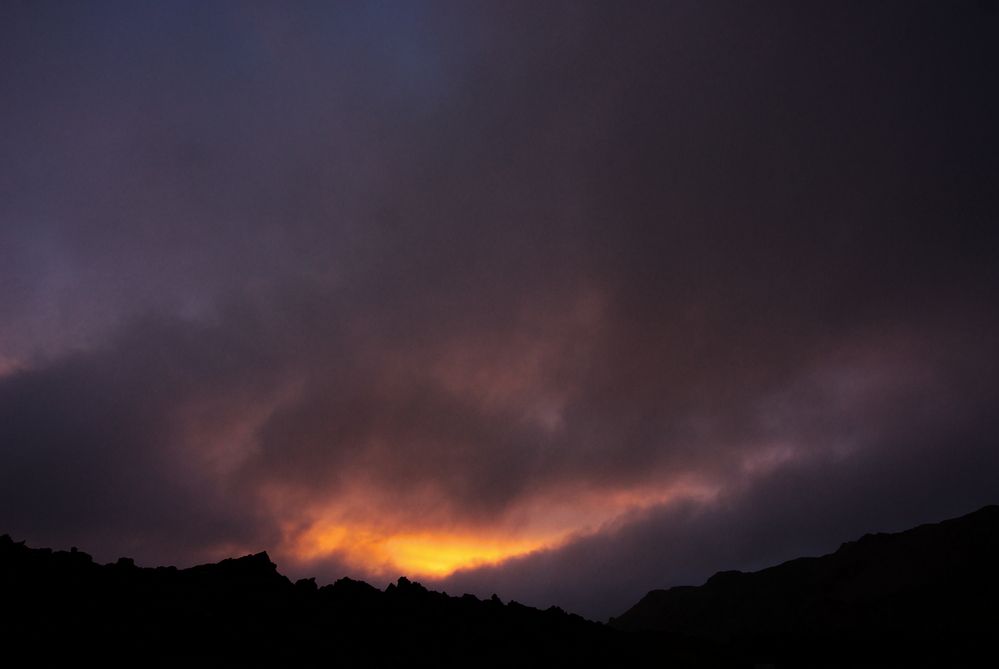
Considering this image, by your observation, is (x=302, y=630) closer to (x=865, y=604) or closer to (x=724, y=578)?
(x=865, y=604)

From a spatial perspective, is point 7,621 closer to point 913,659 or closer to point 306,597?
point 306,597

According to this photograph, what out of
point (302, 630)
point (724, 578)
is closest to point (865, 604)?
point (724, 578)

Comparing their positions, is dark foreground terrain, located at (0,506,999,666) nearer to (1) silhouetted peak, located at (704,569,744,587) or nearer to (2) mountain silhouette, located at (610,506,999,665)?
(2) mountain silhouette, located at (610,506,999,665)

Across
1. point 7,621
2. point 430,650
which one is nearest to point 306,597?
point 430,650

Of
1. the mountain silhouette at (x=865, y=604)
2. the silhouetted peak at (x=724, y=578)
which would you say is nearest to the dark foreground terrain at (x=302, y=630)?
the mountain silhouette at (x=865, y=604)

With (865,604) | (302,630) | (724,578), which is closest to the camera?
(302,630)

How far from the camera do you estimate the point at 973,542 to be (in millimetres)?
85562

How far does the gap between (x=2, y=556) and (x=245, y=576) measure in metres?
9.85

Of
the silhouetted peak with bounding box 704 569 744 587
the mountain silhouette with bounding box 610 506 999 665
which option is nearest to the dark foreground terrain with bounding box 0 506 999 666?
the mountain silhouette with bounding box 610 506 999 665

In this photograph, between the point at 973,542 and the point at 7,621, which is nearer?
the point at 7,621

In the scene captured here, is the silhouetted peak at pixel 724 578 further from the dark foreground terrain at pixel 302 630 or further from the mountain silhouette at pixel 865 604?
the dark foreground terrain at pixel 302 630

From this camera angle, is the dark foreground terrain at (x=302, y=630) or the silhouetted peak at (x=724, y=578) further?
the silhouetted peak at (x=724, y=578)

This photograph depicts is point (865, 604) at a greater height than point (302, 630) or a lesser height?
lesser

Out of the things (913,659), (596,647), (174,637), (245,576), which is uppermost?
(245,576)
